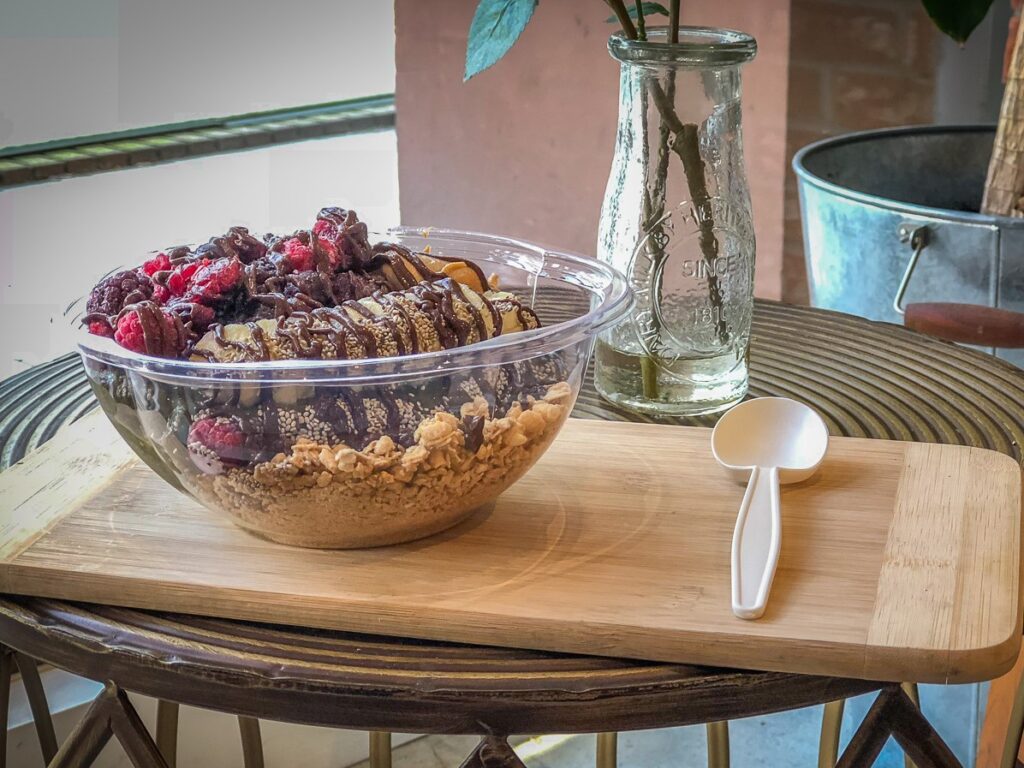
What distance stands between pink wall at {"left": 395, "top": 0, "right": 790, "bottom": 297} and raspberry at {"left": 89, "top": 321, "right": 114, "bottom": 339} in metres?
1.33

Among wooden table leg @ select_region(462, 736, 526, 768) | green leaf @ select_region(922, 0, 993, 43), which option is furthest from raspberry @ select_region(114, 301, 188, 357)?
green leaf @ select_region(922, 0, 993, 43)

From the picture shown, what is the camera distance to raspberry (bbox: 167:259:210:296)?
0.67 metres

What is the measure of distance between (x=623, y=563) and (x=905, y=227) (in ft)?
2.46

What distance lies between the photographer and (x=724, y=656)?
554 millimetres

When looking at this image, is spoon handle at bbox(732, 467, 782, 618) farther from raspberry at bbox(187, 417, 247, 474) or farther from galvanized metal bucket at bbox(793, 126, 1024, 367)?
galvanized metal bucket at bbox(793, 126, 1024, 367)

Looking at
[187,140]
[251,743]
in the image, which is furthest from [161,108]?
[251,743]

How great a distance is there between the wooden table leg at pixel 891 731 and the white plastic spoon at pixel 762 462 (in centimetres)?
8

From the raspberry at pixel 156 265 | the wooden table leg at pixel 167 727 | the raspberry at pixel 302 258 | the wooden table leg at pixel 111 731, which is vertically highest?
the raspberry at pixel 302 258

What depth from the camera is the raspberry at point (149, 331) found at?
2.02 feet

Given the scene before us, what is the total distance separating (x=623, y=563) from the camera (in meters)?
0.63

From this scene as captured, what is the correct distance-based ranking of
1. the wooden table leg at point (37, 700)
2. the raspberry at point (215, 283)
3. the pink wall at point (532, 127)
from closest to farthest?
the raspberry at point (215, 283) → the wooden table leg at point (37, 700) → the pink wall at point (532, 127)


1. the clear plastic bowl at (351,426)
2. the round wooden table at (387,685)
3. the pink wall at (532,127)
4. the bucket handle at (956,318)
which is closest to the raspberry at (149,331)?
the clear plastic bowl at (351,426)

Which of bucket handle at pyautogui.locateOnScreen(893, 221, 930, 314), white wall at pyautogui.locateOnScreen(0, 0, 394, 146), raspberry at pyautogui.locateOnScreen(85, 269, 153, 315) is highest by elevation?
white wall at pyautogui.locateOnScreen(0, 0, 394, 146)

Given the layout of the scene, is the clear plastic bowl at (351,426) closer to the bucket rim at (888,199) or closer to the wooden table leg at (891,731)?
the wooden table leg at (891,731)
